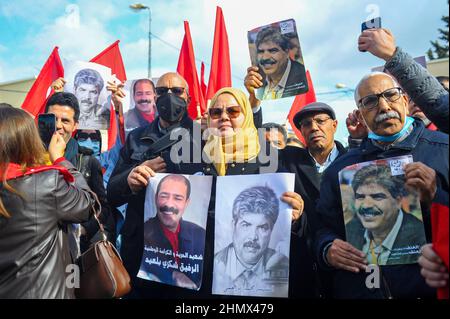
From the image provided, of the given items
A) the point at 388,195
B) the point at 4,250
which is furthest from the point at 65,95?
the point at 388,195

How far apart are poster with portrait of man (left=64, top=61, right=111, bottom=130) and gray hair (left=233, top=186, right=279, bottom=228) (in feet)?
7.90

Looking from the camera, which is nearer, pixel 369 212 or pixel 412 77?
pixel 412 77

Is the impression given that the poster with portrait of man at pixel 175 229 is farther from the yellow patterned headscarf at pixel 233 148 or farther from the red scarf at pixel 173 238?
the yellow patterned headscarf at pixel 233 148

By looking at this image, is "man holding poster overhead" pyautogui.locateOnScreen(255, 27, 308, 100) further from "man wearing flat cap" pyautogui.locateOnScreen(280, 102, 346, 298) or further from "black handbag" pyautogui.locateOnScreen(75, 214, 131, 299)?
"black handbag" pyautogui.locateOnScreen(75, 214, 131, 299)

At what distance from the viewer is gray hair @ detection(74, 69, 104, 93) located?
4.83m

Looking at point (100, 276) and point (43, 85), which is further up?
point (43, 85)

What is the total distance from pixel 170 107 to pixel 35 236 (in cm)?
175

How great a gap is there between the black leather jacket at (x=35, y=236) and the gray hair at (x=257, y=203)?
0.89 m

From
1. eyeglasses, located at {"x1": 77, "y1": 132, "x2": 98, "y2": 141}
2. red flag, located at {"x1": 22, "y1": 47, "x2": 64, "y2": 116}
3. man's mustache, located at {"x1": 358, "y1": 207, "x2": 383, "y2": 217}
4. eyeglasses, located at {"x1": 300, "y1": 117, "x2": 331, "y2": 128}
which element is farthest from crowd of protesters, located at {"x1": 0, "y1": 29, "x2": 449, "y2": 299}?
red flag, located at {"x1": 22, "y1": 47, "x2": 64, "y2": 116}

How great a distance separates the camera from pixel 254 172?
284 centimetres

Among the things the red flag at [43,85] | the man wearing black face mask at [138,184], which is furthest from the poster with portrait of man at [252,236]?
the red flag at [43,85]

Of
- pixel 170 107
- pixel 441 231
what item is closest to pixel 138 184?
pixel 170 107

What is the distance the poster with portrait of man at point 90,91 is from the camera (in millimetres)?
4711

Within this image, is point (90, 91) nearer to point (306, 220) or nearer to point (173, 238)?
point (173, 238)
